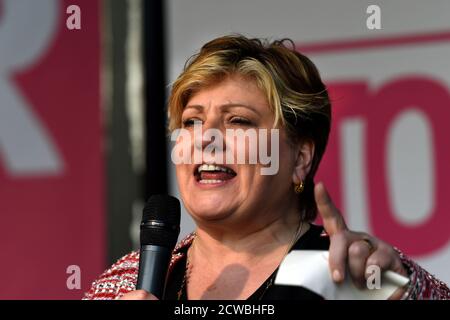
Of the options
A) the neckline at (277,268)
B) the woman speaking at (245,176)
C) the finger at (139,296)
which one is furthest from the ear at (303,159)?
the finger at (139,296)

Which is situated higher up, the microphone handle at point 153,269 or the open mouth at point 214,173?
the open mouth at point 214,173

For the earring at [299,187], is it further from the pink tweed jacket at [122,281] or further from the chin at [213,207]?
the pink tweed jacket at [122,281]

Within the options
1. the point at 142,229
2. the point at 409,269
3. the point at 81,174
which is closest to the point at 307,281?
the point at 409,269

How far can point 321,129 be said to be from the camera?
2.02 metres

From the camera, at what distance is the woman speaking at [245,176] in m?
1.88

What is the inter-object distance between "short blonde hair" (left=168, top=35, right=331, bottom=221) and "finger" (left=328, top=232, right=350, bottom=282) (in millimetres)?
457

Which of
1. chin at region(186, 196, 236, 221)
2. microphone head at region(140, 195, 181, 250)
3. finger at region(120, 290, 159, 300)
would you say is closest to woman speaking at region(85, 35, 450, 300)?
chin at region(186, 196, 236, 221)

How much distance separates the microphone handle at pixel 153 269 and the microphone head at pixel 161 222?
13 mm

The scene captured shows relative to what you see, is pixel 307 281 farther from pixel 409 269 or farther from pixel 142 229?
pixel 142 229

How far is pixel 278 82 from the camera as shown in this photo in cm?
192

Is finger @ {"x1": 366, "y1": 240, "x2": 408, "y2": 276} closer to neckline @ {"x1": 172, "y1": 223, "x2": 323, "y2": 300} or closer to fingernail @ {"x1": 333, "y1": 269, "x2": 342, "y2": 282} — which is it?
fingernail @ {"x1": 333, "y1": 269, "x2": 342, "y2": 282}

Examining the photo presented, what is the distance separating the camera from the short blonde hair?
1919mm

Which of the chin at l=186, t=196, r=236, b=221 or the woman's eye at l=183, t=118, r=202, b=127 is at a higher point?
the woman's eye at l=183, t=118, r=202, b=127

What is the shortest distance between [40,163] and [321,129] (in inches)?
68.6
